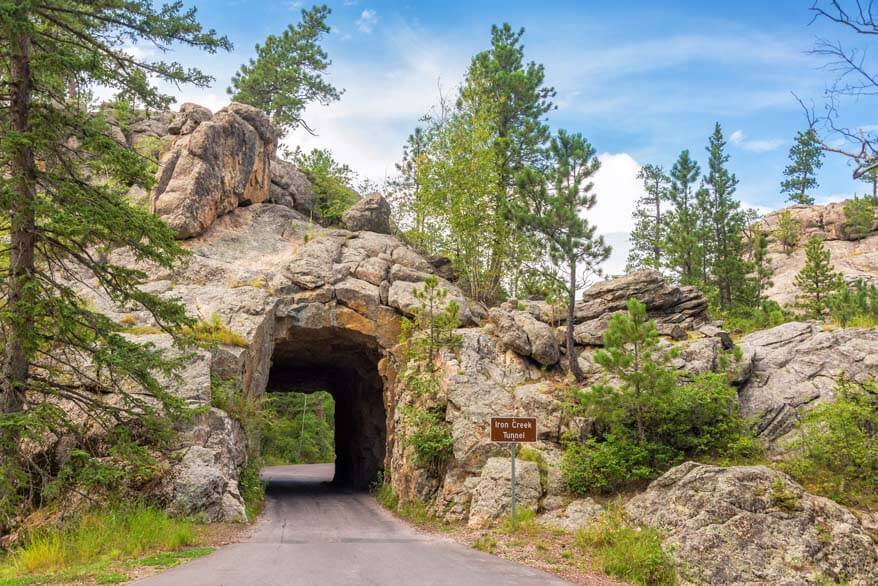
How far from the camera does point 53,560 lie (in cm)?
943

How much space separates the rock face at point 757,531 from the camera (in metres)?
9.94

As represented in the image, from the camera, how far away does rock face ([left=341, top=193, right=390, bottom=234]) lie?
28.2 metres

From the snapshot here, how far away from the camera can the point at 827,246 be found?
1731 inches

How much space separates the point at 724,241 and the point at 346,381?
21.6 meters

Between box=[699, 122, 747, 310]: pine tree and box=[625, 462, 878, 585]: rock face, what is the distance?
19.0 m

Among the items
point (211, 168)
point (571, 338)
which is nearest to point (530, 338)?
point (571, 338)

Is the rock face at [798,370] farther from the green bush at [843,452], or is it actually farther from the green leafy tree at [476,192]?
the green leafy tree at [476,192]

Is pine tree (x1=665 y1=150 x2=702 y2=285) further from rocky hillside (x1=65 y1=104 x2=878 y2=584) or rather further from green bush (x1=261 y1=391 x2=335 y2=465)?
green bush (x1=261 y1=391 x2=335 y2=465)

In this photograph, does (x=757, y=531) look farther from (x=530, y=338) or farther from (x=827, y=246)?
(x=827, y=246)

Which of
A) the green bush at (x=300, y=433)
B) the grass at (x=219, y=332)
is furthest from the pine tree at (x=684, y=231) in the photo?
the green bush at (x=300, y=433)

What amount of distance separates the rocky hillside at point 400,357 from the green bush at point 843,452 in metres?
1.45

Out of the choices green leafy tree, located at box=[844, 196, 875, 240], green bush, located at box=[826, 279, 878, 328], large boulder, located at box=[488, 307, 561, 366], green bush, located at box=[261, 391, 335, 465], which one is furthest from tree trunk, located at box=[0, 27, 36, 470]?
green leafy tree, located at box=[844, 196, 875, 240]

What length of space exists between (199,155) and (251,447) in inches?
503

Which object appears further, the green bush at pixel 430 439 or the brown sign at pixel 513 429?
the green bush at pixel 430 439
